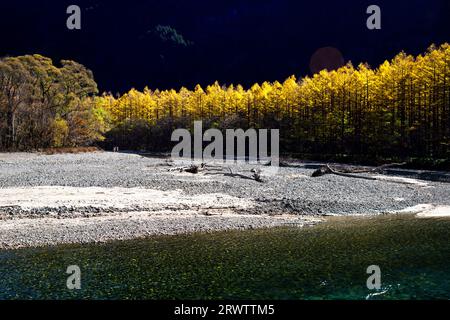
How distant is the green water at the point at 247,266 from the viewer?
12.3 metres

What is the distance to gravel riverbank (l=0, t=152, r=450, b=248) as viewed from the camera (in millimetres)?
19766

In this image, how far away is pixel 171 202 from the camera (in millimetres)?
25875

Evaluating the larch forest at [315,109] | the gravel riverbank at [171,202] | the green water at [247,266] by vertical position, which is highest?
the larch forest at [315,109]

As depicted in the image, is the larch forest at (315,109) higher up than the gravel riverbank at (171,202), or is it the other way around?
the larch forest at (315,109)

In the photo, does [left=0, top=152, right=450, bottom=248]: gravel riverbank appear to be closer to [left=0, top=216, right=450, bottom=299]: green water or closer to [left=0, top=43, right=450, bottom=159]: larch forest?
[left=0, top=216, right=450, bottom=299]: green water

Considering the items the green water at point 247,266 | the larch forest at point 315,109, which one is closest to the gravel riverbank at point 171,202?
the green water at point 247,266

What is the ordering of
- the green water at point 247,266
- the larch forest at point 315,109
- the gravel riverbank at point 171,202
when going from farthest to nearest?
the larch forest at point 315,109 → the gravel riverbank at point 171,202 → the green water at point 247,266

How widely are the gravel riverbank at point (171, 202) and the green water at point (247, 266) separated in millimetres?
1735

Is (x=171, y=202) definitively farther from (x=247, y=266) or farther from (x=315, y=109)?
(x=315, y=109)

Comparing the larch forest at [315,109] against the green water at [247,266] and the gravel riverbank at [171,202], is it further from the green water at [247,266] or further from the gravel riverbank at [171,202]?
the green water at [247,266]

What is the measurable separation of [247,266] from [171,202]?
39.0 ft

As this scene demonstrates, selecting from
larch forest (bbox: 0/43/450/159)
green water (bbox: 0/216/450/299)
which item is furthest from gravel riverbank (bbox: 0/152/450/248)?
larch forest (bbox: 0/43/450/159)

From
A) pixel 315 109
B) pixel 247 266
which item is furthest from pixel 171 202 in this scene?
pixel 315 109

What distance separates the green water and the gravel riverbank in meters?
1.73
